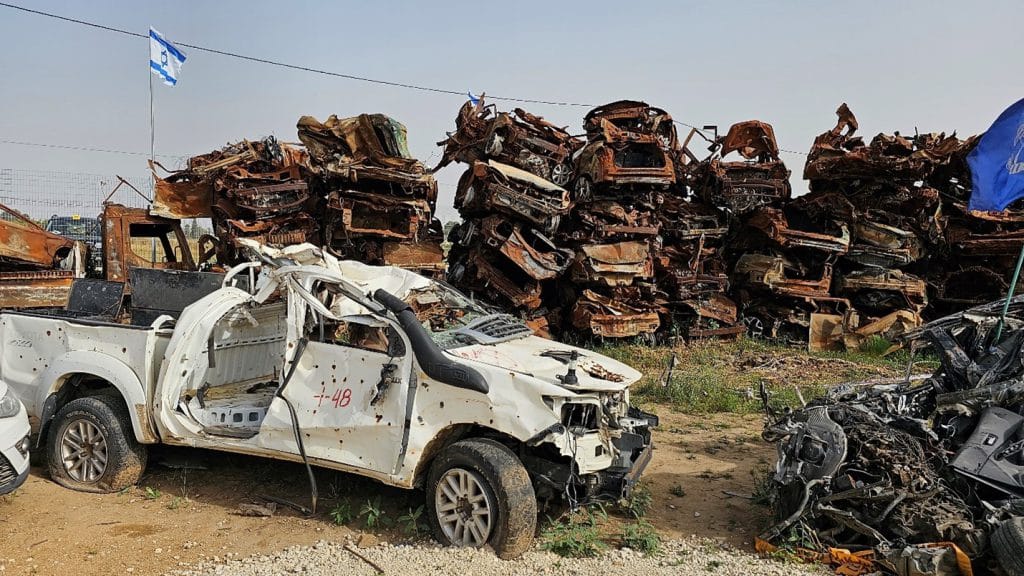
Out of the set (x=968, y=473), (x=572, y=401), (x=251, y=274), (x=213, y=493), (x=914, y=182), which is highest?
(x=914, y=182)

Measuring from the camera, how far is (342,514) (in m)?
5.12

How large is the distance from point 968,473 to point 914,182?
33.3 ft

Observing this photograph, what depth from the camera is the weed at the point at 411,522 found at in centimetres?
479

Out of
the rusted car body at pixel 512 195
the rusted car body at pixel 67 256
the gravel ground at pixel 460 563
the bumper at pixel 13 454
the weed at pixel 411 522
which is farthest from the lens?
the rusted car body at pixel 512 195

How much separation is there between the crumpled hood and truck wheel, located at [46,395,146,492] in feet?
9.68

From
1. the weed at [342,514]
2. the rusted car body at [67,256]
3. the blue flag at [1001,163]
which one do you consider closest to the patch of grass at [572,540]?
the weed at [342,514]

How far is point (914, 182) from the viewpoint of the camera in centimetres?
1321

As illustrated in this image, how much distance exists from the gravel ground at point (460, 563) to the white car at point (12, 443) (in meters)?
1.63

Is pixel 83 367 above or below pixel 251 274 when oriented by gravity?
below

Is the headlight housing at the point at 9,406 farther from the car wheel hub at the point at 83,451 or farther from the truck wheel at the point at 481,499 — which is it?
the truck wheel at the point at 481,499

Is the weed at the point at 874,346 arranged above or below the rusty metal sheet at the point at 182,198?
below

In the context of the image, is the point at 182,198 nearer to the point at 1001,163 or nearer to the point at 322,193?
the point at 322,193

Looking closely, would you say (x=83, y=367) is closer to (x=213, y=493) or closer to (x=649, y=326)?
(x=213, y=493)

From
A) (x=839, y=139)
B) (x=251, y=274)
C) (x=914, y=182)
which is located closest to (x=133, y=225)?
(x=251, y=274)
